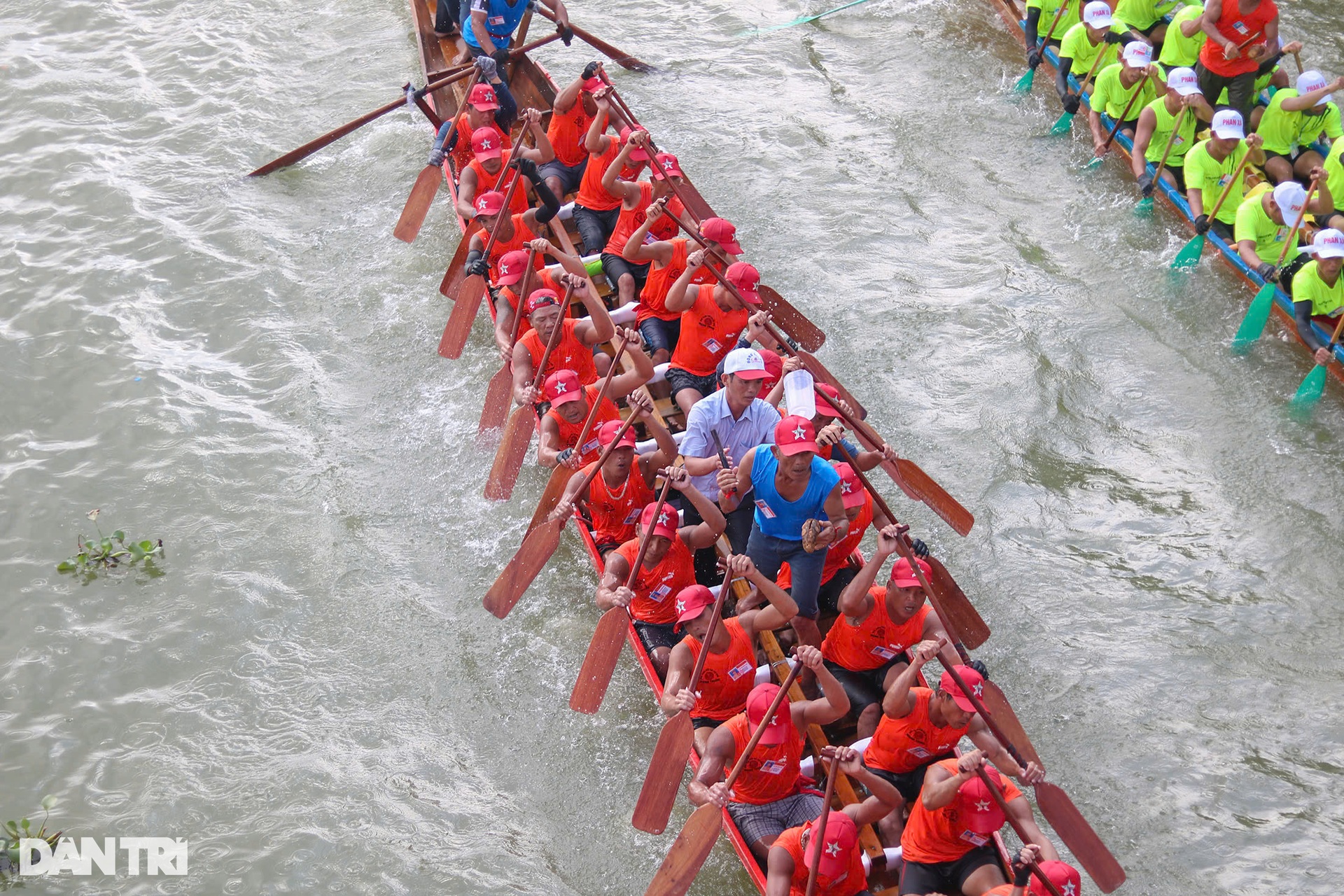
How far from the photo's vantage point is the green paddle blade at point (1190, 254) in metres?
8.38

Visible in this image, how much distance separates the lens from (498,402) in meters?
7.28

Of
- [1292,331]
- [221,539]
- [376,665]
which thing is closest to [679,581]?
[376,665]

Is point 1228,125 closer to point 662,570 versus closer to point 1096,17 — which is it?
point 1096,17

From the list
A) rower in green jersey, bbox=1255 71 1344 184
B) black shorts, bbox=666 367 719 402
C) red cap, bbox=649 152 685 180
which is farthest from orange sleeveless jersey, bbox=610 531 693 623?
rower in green jersey, bbox=1255 71 1344 184

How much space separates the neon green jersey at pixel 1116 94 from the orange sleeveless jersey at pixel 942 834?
6.71 meters

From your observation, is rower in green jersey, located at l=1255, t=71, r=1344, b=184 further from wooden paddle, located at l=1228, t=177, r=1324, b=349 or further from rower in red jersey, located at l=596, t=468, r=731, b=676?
rower in red jersey, located at l=596, t=468, r=731, b=676

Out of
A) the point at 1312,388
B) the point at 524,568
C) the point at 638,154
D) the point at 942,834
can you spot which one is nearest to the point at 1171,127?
the point at 1312,388

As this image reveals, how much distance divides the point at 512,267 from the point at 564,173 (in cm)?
163

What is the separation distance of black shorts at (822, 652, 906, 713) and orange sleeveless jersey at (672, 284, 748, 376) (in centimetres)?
213

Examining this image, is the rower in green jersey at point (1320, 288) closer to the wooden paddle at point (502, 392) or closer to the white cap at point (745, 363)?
the white cap at point (745, 363)

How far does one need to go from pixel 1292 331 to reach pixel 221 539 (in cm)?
763

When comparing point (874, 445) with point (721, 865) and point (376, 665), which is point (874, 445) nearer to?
point (721, 865)

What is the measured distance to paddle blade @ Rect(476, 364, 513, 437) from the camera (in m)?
7.27

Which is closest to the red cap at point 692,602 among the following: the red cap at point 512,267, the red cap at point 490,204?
the red cap at point 512,267
